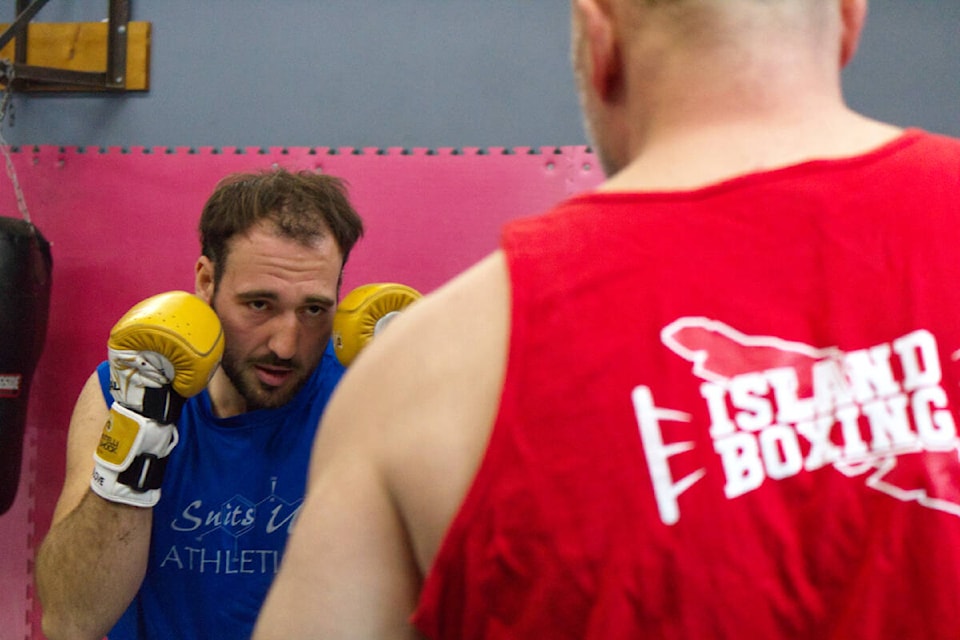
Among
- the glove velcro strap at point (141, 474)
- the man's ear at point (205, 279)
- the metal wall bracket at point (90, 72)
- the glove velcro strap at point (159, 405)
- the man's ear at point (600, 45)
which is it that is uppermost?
the metal wall bracket at point (90, 72)

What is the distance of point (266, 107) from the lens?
10.6 feet

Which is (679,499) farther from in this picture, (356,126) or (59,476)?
(59,476)

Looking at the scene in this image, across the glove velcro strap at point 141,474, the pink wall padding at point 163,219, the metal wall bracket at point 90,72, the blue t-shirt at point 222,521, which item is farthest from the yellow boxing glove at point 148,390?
the metal wall bracket at point 90,72

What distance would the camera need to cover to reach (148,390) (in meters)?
1.79

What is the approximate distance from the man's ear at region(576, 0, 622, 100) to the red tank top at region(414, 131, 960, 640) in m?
0.13

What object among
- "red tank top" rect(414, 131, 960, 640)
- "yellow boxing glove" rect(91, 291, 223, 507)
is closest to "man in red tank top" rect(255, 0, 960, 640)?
"red tank top" rect(414, 131, 960, 640)

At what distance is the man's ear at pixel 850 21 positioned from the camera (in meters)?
0.73

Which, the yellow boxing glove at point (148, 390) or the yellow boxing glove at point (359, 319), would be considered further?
the yellow boxing glove at point (359, 319)

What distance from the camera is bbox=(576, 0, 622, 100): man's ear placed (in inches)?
28.8

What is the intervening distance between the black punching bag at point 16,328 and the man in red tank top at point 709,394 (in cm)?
233

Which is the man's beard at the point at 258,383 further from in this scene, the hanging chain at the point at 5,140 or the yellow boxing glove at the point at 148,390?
the hanging chain at the point at 5,140

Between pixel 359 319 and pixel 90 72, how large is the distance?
1.90m

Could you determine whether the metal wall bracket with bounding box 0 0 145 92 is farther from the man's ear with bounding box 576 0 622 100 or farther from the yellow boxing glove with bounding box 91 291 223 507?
the man's ear with bounding box 576 0 622 100

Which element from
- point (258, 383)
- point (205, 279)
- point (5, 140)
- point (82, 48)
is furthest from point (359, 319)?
point (5, 140)
